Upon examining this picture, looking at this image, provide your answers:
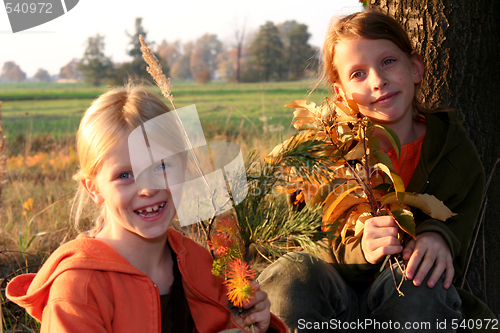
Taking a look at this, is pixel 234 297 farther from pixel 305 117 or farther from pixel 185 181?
pixel 305 117

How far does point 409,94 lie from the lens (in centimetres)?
162

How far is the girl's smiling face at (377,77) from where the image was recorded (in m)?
1.56

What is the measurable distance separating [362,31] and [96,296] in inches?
54.2

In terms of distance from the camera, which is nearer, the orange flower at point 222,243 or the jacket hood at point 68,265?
the orange flower at point 222,243

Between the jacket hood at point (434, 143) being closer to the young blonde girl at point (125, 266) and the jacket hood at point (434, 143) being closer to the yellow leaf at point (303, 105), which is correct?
the yellow leaf at point (303, 105)

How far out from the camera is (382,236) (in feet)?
Answer: 4.01

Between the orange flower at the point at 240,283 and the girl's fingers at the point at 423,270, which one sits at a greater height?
the orange flower at the point at 240,283

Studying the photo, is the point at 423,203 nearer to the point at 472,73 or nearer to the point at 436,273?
the point at 436,273

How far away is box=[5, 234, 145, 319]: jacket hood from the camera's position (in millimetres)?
1148

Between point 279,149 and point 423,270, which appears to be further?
point 423,270

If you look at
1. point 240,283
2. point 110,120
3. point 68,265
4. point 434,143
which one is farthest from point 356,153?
point 68,265

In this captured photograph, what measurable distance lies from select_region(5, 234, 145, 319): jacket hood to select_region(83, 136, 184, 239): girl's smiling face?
0.10 m

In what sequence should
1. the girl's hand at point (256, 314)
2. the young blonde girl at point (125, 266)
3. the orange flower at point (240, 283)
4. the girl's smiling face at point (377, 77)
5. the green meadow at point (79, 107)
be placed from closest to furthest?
the orange flower at point (240, 283) < the girl's hand at point (256, 314) < the young blonde girl at point (125, 266) < the girl's smiling face at point (377, 77) < the green meadow at point (79, 107)

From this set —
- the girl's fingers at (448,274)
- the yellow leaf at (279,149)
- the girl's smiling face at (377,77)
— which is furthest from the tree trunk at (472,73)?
the yellow leaf at (279,149)
